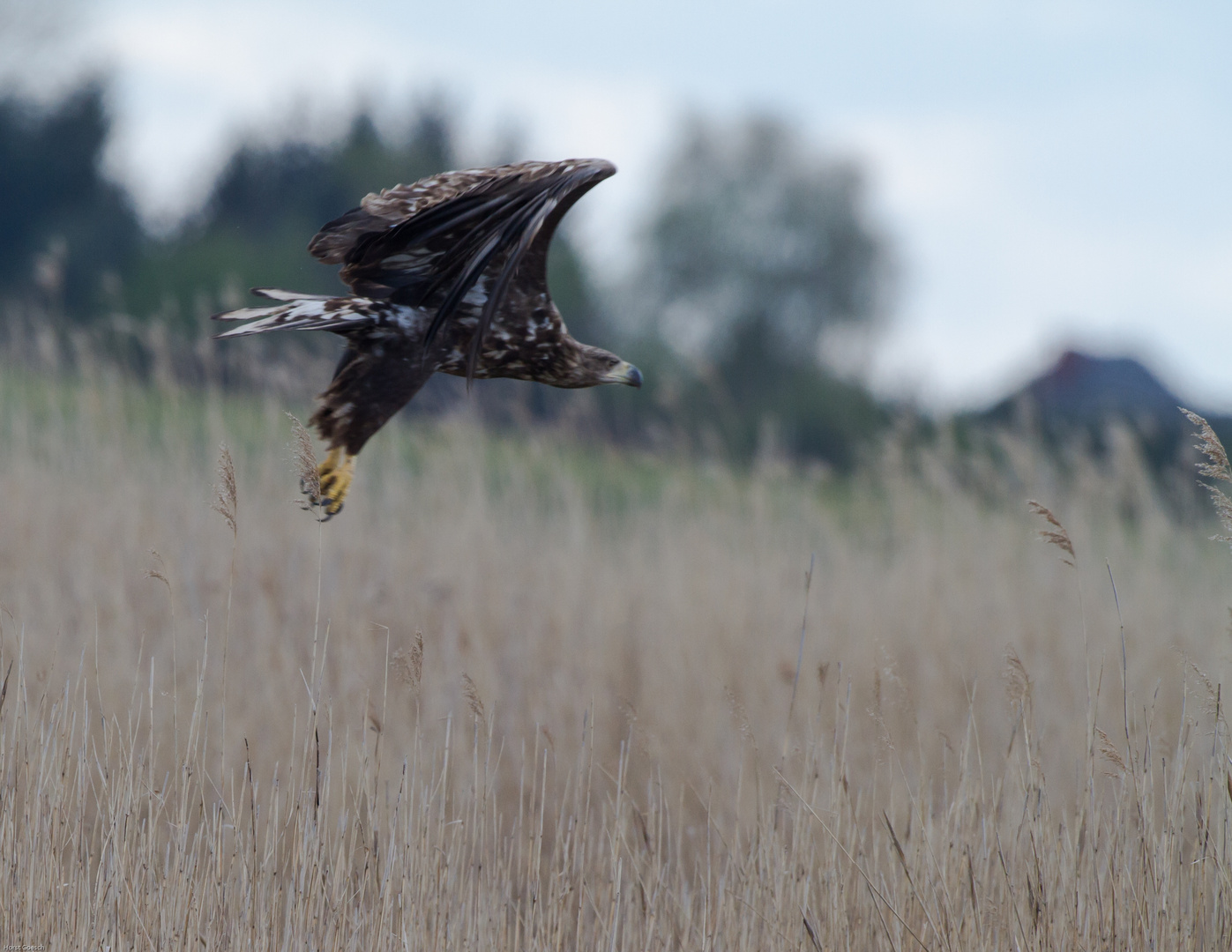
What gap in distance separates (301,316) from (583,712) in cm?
336

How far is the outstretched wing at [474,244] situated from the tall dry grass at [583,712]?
1.97 feet

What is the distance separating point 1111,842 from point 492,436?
8403 millimetres

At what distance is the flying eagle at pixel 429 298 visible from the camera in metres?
2.54

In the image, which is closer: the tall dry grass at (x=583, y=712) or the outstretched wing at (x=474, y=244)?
the outstretched wing at (x=474, y=244)

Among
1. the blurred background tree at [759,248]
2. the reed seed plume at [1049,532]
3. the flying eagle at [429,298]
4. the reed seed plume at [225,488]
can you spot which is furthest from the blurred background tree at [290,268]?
the reed seed plume at [1049,532]

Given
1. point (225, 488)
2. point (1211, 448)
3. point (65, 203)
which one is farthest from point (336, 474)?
point (65, 203)

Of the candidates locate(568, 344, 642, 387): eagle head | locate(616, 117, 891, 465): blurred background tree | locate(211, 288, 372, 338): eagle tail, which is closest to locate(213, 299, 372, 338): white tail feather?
locate(211, 288, 372, 338): eagle tail

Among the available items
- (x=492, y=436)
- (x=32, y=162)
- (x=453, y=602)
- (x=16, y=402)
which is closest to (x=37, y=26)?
(x=32, y=162)

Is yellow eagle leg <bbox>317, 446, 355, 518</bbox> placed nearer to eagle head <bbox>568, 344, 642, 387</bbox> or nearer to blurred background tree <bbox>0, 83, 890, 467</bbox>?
eagle head <bbox>568, 344, 642, 387</bbox>

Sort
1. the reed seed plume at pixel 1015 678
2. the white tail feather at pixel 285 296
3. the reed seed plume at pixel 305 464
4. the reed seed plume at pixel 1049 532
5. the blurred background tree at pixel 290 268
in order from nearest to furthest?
the reed seed plume at pixel 305 464 < the white tail feather at pixel 285 296 < the reed seed plume at pixel 1049 532 < the reed seed plume at pixel 1015 678 < the blurred background tree at pixel 290 268

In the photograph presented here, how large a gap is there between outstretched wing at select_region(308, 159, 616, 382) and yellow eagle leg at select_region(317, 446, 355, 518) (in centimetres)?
30

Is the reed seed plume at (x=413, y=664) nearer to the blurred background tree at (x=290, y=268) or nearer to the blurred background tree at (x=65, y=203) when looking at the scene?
the blurred background tree at (x=290, y=268)

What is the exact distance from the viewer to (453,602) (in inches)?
255

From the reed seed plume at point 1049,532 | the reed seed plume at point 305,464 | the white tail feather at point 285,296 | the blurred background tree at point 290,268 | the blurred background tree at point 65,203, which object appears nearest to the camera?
the reed seed plume at point 305,464
